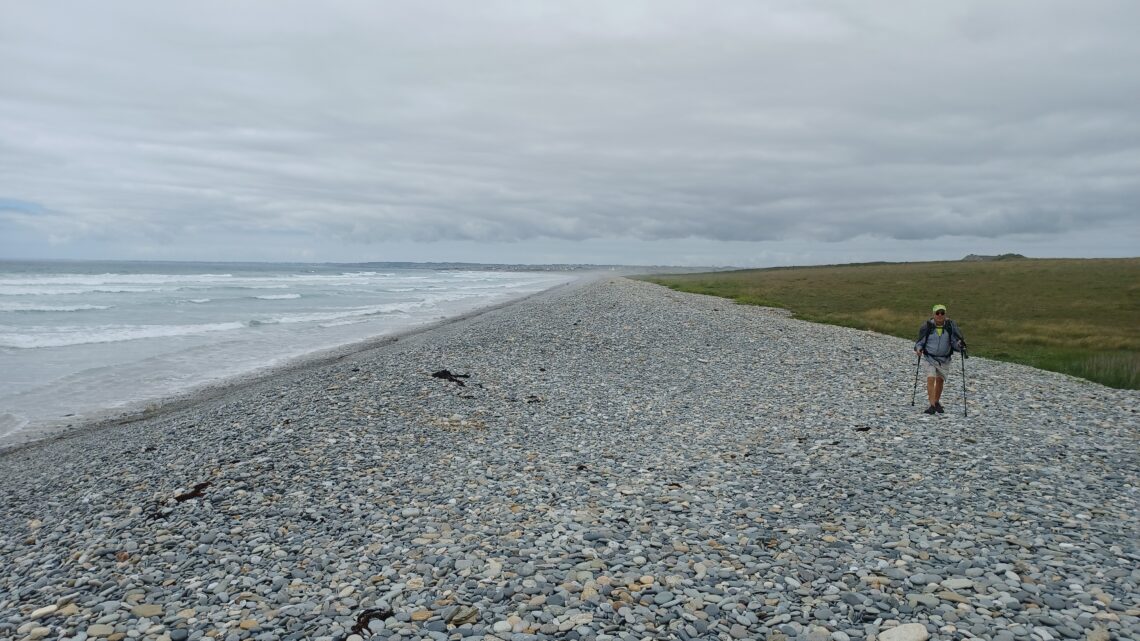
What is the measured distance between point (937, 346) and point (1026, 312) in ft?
117

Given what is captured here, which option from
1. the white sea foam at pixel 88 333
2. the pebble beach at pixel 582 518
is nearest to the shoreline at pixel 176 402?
the pebble beach at pixel 582 518

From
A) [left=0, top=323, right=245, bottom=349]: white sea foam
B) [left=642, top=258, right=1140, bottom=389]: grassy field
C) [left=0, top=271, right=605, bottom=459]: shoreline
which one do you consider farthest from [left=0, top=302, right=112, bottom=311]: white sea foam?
[left=642, top=258, right=1140, bottom=389]: grassy field

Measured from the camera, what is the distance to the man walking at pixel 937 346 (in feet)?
50.7

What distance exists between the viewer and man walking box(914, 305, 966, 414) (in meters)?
15.4

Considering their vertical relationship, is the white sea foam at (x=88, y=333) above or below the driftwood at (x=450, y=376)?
below

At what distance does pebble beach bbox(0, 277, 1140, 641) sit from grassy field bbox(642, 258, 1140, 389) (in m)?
9.06

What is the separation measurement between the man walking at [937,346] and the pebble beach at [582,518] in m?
0.78

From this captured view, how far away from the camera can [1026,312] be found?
44.2 meters

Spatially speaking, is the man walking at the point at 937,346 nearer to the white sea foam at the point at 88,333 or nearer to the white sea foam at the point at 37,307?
the white sea foam at the point at 88,333

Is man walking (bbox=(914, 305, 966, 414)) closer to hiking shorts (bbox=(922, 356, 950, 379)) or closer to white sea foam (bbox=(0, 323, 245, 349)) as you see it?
hiking shorts (bbox=(922, 356, 950, 379))

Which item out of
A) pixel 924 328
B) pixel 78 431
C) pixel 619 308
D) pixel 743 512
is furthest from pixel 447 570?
pixel 619 308

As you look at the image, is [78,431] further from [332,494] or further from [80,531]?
[332,494]

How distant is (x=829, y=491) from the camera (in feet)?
34.9

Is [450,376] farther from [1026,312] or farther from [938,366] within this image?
[1026,312]
